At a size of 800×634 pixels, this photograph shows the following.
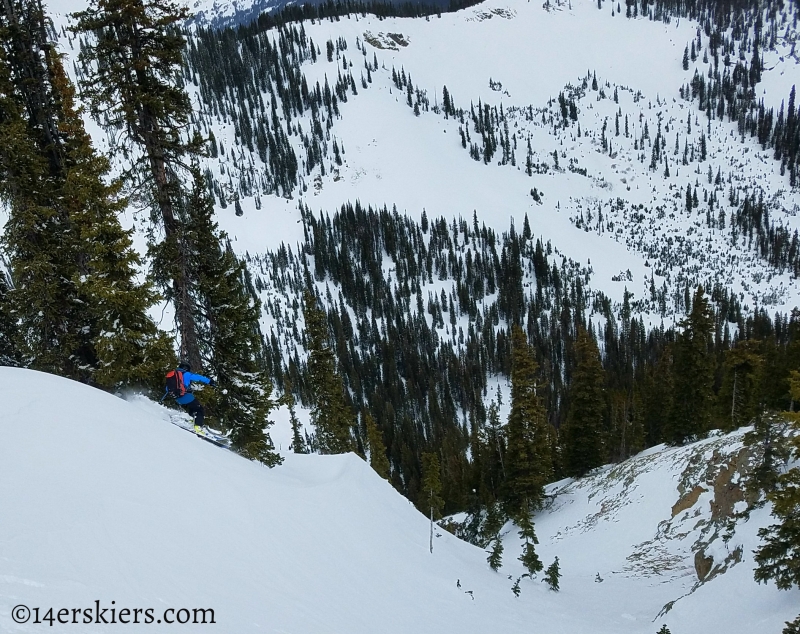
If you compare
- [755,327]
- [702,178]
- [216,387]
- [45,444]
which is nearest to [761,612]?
[45,444]

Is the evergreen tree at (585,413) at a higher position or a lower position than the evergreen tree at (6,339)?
lower

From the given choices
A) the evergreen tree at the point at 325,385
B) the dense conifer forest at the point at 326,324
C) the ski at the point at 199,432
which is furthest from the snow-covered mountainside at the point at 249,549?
the evergreen tree at the point at 325,385

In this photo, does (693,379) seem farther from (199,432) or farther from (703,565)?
(199,432)

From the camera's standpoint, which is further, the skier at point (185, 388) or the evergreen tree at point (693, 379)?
the evergreen tree at point (693, 379)

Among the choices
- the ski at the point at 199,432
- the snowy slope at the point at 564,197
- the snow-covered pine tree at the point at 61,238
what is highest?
the snow-covered pine tree at the point at 61,238

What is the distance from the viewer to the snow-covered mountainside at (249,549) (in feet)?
14.9

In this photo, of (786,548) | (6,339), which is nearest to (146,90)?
(6,339)

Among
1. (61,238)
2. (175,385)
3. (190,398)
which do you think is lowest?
(190,398)

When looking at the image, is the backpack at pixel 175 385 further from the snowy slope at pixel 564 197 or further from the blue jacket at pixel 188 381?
the snowy slope at pixel 564 197

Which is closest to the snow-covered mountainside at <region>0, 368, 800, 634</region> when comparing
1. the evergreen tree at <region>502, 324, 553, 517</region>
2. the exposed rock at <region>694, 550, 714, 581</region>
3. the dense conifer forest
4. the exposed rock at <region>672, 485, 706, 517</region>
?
the exposed rock at <region>694, 550, 714, 581</region>

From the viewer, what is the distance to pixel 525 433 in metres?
31.6

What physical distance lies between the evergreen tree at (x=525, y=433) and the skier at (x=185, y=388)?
75.9 feet

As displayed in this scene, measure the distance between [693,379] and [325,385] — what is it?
28247mm

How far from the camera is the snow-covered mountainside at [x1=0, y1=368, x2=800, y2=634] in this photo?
4535 mm
